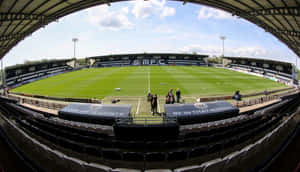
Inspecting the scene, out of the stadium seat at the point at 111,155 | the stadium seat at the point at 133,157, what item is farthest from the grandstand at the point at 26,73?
the stadium seat at the point at 133,157

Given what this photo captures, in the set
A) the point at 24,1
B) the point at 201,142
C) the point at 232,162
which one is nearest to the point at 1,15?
the point at 24,1

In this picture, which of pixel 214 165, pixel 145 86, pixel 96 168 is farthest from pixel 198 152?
pixel 145 86

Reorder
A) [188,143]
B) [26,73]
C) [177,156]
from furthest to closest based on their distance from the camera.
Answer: [26,73] < [188,143] < [177,156]

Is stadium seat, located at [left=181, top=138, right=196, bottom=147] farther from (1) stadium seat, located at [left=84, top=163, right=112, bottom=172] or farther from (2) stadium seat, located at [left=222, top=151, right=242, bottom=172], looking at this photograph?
(1) stadium seat, located at [left=84, top=163, right=112, bottom=172]

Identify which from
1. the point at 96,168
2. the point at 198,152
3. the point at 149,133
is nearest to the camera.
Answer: the point at 96,168

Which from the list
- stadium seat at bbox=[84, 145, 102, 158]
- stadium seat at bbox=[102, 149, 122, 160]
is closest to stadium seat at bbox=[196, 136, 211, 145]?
stadium seat at bbox=[102, 149, 122, 160]

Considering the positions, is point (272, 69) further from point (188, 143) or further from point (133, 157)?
point (133, 157)

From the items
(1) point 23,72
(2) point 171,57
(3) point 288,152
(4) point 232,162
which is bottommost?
Answer: (3) point 288,152

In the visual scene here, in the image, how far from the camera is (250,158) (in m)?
4.51

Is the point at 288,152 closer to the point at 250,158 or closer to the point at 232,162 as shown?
the point at 250,158

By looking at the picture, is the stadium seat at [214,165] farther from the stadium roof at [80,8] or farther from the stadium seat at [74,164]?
the stadium roof at [80,8]

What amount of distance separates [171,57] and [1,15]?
65.4 m

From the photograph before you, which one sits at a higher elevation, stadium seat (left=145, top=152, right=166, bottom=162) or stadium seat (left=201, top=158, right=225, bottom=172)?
stadium seat (left=201, top=158, right=225, bottom=172)

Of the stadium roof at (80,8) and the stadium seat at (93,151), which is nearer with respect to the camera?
the stadium seat at (93,151)
